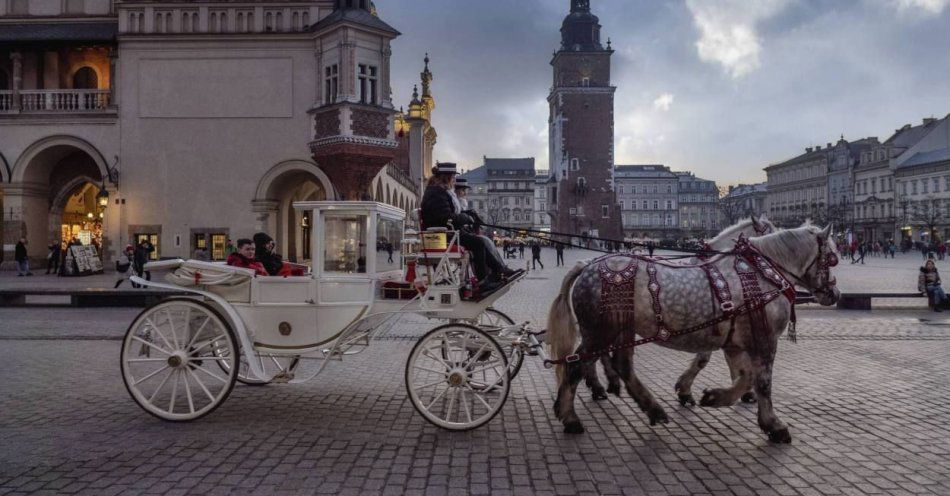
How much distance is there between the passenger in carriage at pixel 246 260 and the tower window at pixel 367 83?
57.3 feet

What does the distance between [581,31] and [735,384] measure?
294ft

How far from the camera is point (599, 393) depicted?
261 inches

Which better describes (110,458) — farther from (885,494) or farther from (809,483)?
(885,494)

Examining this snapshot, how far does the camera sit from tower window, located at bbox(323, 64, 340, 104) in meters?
23.7

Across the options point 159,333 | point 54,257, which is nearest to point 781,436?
point 159,333

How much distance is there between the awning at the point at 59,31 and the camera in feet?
83.8

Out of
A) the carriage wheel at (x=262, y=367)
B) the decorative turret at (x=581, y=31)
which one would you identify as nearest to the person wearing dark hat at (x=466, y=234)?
the carriage wheel at (x=262, y=367)

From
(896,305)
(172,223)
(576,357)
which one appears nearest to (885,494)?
(576,357)

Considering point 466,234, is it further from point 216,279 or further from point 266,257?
point 266,257

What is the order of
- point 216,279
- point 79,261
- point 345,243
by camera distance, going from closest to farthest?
point 216,279 → point 345,243 → point 79,261

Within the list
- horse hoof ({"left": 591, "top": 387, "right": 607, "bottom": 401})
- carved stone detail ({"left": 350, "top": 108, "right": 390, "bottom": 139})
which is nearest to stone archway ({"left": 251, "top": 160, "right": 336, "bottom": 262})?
carved stone detail ({"left": 350, "top": 108, "right": 390, "bottom": 139})

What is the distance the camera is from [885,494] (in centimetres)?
423

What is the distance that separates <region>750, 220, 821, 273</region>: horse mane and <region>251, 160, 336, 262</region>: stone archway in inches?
766

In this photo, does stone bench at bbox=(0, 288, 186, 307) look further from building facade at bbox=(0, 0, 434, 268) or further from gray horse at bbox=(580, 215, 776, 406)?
gray horse at bbox=(580, 215, 776, 406)
